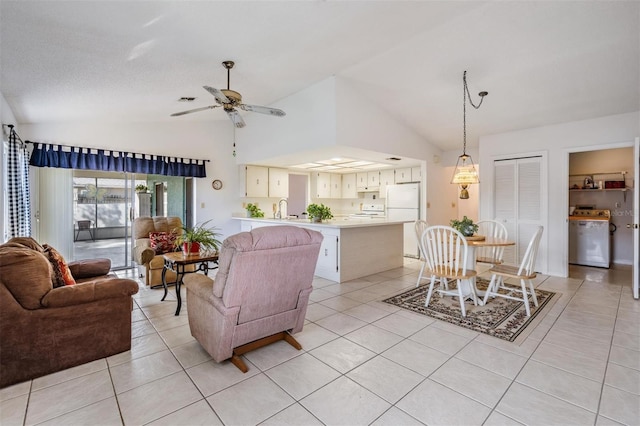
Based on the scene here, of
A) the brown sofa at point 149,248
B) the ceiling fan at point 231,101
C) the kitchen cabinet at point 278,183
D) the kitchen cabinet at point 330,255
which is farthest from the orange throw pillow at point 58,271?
the kitchen cabinet at point 278,183

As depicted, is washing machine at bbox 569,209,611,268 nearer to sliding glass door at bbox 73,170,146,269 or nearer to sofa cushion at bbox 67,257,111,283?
sofa cushion at bbox 67,257,111,283

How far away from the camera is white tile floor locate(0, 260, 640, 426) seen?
1669 mm

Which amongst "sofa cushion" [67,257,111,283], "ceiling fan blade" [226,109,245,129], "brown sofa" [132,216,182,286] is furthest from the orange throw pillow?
"ceiling fan blade" [226,109,245,129]

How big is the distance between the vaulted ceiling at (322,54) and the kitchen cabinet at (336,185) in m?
3.72

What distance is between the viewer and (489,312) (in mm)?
3217

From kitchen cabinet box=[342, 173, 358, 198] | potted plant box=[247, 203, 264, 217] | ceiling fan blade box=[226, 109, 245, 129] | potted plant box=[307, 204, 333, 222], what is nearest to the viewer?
ceiling fan blade box=[226, 109, 245, 129]

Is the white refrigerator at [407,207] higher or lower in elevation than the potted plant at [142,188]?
lower

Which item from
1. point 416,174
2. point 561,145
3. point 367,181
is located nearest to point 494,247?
point 561,145

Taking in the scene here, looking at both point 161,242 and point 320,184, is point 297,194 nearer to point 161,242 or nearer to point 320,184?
point 320,184

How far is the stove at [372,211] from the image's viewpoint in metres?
7.53

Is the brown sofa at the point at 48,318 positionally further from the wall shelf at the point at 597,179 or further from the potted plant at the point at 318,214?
the wall shelf at the point at 597,179

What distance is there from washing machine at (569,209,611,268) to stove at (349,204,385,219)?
379 centimetres

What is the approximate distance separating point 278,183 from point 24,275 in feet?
17.4

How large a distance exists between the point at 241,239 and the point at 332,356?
121 centimetres
